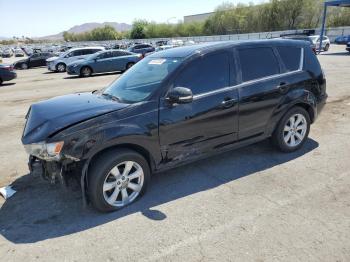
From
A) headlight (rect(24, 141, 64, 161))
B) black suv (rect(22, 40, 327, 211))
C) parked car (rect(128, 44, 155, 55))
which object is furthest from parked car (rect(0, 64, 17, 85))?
headlight (rect(24, 141, 64, 161))

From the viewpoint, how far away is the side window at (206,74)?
422 cm

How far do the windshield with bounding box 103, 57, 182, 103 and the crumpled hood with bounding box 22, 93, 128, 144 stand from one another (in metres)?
0.23

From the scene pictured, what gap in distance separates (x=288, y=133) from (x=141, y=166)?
2.60 meters

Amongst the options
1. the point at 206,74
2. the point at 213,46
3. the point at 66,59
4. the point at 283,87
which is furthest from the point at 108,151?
the point at 66,59

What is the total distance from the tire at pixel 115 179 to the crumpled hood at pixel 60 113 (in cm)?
52

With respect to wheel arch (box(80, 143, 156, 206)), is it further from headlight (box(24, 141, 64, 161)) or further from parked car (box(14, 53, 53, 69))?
parked car (box(14, 53, 53, 69))

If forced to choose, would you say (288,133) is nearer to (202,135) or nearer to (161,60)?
(202,135)

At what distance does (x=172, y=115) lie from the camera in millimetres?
4023

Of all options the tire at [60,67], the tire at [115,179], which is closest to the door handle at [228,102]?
the tire at [115,179]

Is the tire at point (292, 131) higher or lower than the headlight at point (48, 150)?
lower

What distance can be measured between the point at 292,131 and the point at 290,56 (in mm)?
1188

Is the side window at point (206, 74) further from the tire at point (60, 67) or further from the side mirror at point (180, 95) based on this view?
the tire at point (60, 67)

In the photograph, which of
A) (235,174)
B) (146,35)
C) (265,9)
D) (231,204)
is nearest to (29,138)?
(231,204)

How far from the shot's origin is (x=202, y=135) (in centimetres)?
432
